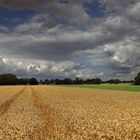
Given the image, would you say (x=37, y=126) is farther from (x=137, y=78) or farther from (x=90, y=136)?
(x=137, y=78)

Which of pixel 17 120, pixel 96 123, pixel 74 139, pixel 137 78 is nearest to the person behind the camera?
pixel 74 139

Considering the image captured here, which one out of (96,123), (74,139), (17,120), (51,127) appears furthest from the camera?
(17,120)

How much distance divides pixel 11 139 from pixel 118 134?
195 inches

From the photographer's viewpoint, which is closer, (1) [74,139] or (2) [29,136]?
(1) [74,139]

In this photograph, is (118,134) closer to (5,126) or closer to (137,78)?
(5,126)

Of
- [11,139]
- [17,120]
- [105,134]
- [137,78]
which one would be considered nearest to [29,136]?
[11,139]

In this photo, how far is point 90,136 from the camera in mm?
15992

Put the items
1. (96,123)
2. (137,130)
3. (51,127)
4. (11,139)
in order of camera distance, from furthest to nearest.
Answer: (96,123) < (51,127) < (137,130) < (11,139)

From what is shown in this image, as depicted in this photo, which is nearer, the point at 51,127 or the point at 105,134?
the point at 105,134

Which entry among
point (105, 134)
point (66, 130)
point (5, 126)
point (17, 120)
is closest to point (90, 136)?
point (105, 134)

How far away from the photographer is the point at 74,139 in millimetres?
15094

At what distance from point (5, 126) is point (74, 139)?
666 cm

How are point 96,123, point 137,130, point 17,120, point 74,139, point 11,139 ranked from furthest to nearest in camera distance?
1. point 17,120
2. point 96,123
3. point 137,130
4. point 11,139
5. point 74,139

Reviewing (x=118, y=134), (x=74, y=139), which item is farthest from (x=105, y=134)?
(x=74, y=139)
